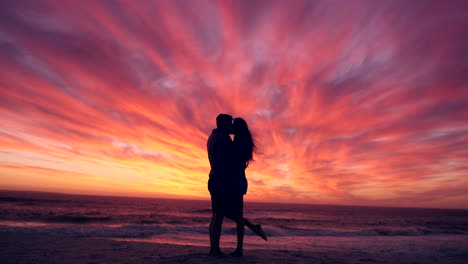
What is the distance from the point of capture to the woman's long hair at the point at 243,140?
14.6 ft

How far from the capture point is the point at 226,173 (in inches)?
171

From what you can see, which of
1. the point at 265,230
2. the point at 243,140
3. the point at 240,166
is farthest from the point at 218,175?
the point at 265,230

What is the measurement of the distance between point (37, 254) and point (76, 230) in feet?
29.4

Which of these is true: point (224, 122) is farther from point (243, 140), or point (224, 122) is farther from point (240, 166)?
point (240, 166)

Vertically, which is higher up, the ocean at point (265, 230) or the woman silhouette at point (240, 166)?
the woman silhouette at point (240, 166)

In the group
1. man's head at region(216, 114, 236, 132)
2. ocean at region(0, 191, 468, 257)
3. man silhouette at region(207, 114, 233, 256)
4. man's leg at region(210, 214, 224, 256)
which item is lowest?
ocean at region(0, 191, 468, 257)

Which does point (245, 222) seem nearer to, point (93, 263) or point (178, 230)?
point (93, 263)

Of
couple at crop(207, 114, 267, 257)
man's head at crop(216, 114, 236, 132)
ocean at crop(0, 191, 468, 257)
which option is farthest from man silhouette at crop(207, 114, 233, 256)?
ocean at crop(0, 191, 468, 257)

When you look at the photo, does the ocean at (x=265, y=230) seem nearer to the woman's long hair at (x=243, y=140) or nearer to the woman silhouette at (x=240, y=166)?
the woman silhouette at (x=240, y=166)

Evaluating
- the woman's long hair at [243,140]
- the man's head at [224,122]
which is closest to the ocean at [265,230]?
the woman's long hair at [243,140]

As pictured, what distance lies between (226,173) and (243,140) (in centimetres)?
59

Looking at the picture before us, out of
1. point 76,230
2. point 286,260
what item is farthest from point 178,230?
point 286,260

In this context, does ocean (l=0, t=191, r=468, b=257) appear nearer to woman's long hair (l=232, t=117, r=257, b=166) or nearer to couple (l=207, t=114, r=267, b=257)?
couple (l=207, t=114, r=267, b=257)

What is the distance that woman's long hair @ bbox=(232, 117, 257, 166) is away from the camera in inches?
175
